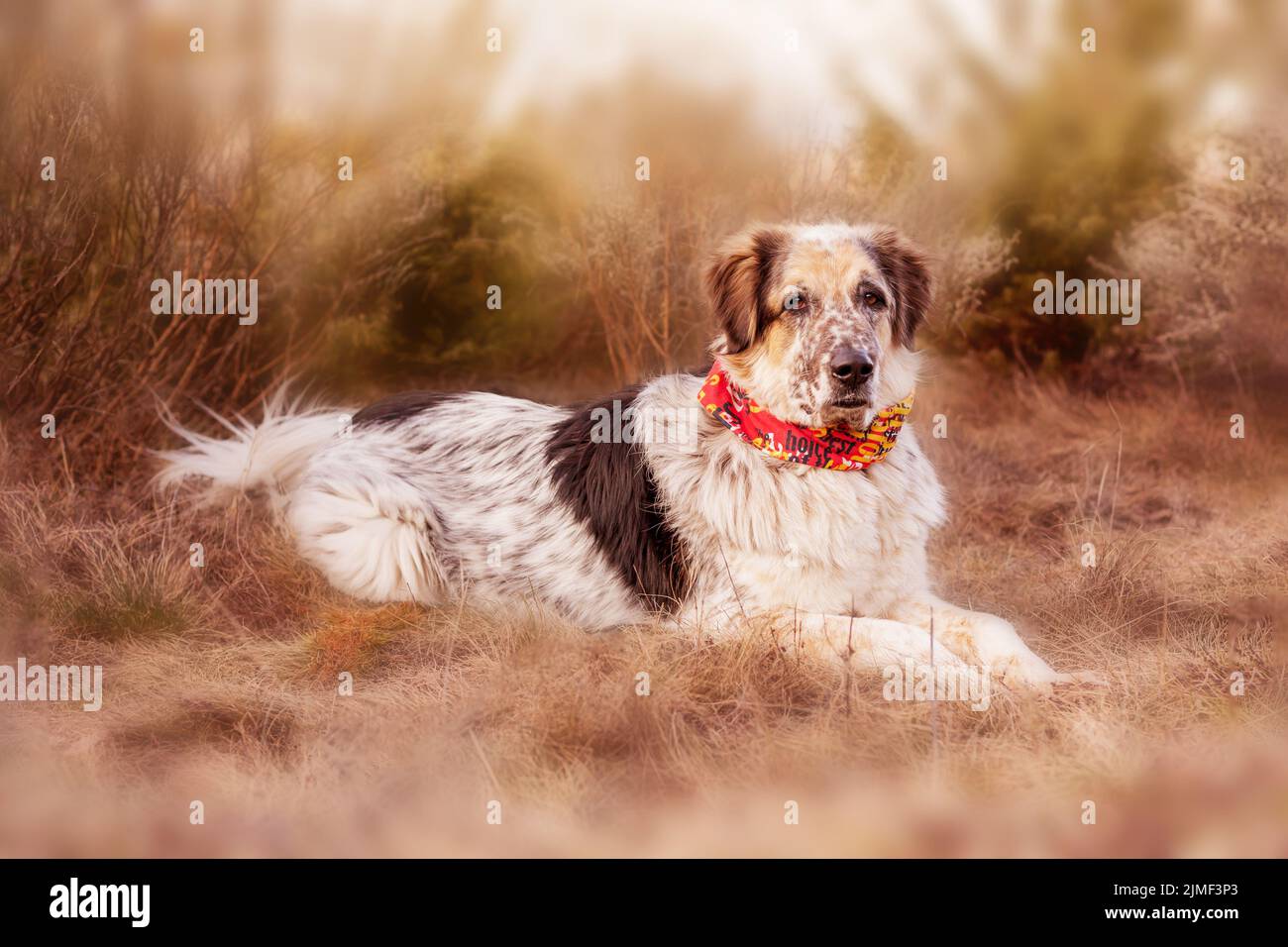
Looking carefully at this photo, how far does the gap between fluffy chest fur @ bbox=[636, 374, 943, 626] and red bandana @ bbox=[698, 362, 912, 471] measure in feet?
0.19

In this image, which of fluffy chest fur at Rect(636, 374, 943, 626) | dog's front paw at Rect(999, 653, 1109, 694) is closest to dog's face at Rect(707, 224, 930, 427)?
fluffy chest fur at Rect(636, 374, 943, 626)

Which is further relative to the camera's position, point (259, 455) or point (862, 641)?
point (259, 455)

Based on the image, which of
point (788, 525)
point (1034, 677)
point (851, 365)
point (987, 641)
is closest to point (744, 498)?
point (788, 525)

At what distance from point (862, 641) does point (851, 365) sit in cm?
111

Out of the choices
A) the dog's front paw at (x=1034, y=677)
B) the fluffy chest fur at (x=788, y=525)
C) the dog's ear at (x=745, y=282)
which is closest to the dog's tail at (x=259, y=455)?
the fluffy chest fur at (x=788, y=525)

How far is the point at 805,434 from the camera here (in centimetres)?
512

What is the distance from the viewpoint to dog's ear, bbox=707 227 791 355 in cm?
519

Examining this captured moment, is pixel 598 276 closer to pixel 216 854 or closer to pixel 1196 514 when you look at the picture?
pixel 1196 514

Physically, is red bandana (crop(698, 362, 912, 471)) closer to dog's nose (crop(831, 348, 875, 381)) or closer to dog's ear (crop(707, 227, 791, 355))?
dog's ear (crop(707, 227, 791, 355))

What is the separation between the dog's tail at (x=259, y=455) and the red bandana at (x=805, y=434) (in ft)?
8.48

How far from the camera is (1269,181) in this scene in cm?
802

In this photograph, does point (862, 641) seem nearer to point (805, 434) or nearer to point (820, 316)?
point (805, 434)

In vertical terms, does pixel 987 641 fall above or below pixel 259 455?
below

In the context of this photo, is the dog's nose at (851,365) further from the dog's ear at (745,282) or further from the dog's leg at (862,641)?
the dog's leg at (862,641)
